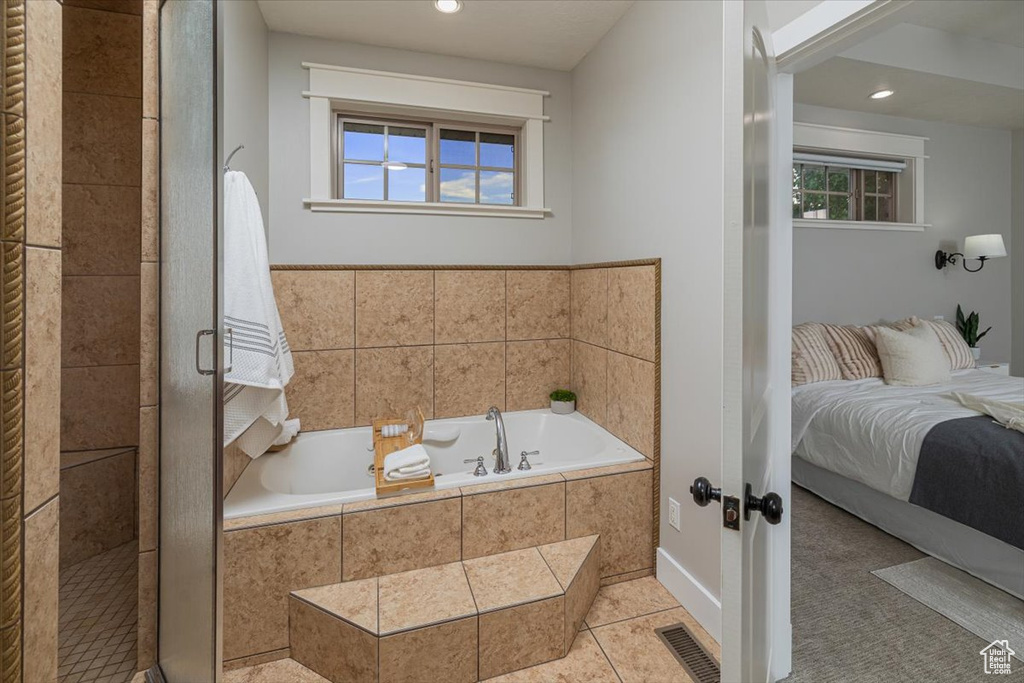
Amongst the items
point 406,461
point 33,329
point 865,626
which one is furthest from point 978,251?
point 33,329

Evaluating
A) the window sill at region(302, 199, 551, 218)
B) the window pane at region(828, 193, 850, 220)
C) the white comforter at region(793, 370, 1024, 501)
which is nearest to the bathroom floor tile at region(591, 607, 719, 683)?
the white comforter at region(793, 370, 1024, 501)

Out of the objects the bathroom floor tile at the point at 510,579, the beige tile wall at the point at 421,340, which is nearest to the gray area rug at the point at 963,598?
the bathroom floor tile at the point at 510,579

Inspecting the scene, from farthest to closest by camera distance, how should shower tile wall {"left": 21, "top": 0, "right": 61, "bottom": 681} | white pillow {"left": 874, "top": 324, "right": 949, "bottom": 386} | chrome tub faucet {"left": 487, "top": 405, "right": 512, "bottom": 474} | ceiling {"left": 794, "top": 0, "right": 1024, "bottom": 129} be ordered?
white pillow {"left": 874, "top": 324, "right": 949, "bottom": 386} → ceiling {"left": 794, "top": 0, "right": 1024, "bottom": 129} → chrome tub faucet {"left": 487, "top": 405, "right": 512, "bottom": 474} → shower tile wall {"left": 21, "top": 0, "right": 61, "bottom": 681}

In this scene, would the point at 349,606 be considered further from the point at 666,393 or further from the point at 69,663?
the point at 666,393

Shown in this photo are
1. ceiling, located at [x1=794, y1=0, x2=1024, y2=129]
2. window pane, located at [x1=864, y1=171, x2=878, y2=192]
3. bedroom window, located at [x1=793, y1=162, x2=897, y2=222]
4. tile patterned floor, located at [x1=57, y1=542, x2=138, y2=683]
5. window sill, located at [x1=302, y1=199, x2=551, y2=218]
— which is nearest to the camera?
tile patterned floor, located at [x1=57, y1=542, x2=138, y2=683]

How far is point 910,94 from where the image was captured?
3174 mm

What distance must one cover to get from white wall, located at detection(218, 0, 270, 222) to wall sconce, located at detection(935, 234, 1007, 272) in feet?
15.9

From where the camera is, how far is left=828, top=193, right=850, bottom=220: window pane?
12.3ft

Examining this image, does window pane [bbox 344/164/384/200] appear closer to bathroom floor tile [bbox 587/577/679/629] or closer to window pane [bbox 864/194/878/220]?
bathroom floor tile [bbox 587/577/679/629]

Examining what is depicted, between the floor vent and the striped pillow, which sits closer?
the floor vent

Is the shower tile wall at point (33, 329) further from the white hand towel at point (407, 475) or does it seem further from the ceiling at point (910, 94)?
the ceiling at point (910, 94)

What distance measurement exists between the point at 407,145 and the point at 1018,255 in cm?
495

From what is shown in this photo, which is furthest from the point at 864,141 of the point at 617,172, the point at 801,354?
the point at 617,172

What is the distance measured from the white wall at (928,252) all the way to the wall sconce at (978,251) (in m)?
0.05
